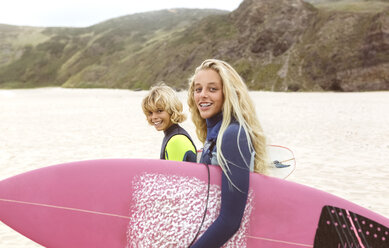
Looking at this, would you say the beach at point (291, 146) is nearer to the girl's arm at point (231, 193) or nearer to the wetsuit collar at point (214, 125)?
the wetsuit collar at point (214, 125)

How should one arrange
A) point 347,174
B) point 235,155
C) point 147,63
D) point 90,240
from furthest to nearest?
1. point 147,63
2. point 347,174
3. point 90,240
4. point 235,155

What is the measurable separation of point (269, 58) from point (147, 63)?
26.4m

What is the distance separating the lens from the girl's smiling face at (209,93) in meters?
2.09

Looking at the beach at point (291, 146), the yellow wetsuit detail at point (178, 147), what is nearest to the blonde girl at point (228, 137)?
the yellow wetsuit detail at point (178, 147)

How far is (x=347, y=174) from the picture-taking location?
6324 millimetres

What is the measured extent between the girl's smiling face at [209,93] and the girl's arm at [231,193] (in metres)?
0.22

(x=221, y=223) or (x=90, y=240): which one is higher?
(x=221, y=223)

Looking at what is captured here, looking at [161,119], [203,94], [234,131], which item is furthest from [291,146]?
[234,131]

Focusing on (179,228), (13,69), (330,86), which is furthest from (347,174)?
(13,69)

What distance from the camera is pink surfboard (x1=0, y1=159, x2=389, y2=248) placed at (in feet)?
7.52

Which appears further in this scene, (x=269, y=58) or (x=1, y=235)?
(x=269, y=58)

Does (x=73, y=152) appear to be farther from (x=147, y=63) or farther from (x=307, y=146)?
(x=147, y=63)

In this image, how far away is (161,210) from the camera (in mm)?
2352

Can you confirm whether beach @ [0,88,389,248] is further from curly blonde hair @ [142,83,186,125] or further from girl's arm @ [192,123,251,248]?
girl's arm @ [192,123,251,248]
